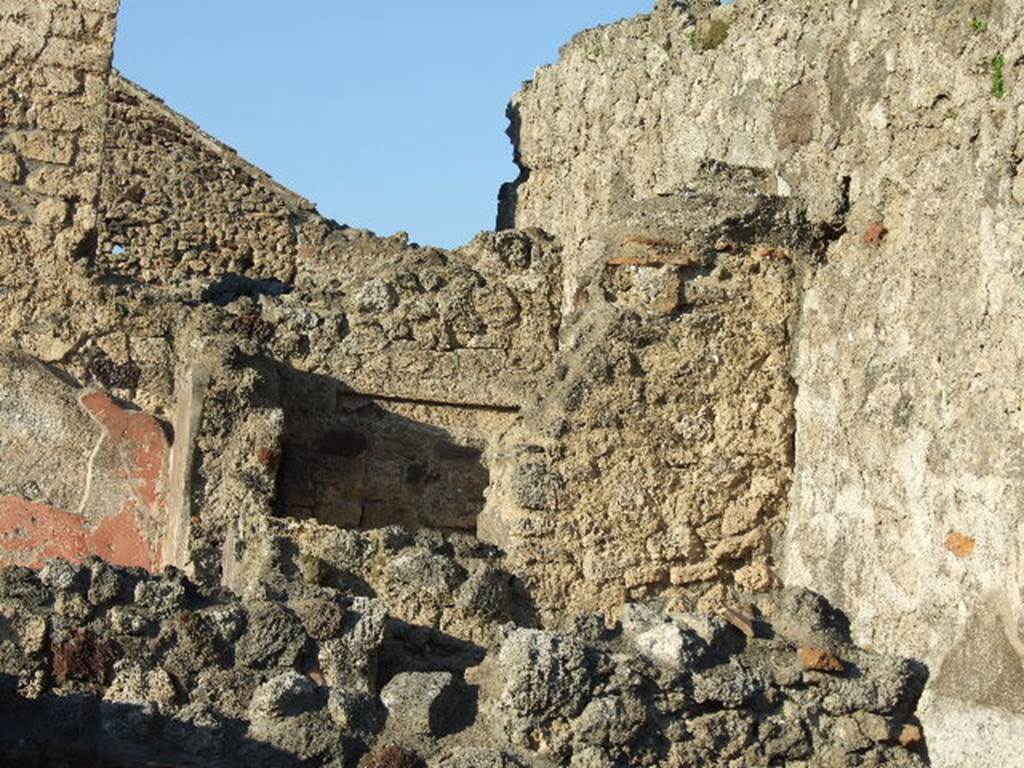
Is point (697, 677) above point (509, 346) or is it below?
below

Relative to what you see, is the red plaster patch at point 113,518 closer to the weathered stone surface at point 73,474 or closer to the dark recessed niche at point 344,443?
the weathered stone surface at point 73,474

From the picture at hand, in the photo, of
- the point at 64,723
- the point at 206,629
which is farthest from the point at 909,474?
the point at 64,723

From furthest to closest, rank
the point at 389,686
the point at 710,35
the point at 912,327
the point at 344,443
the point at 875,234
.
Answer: the point at 710,35 → the point at 344,443 → the point at 875,234 → the point at 912,327 → the point at 389,686

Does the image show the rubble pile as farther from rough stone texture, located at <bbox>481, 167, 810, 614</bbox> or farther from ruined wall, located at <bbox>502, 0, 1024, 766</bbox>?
rough stone texture, located at <bbox>481, 167, 810, 614</bbox>

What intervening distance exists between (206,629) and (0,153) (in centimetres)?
490

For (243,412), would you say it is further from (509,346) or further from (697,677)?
(697,677)

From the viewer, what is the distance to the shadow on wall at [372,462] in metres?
11.1

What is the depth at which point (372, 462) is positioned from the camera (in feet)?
36.8

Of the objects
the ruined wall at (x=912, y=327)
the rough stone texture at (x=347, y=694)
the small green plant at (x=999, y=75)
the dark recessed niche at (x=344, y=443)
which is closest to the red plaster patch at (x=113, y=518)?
the dark recessed niche at (x=344, y=443)

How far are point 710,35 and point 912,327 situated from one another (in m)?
3.51

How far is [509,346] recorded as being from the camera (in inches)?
446

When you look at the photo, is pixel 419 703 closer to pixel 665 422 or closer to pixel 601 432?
pixel 601 432

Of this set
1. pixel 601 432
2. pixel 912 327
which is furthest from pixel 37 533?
pixel 912 327

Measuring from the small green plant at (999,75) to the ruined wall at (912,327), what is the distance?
13mm
